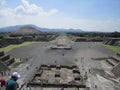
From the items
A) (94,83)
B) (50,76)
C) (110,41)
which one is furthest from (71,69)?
(110,41)

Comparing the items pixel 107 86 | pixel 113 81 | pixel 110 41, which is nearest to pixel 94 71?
pixel 113 81

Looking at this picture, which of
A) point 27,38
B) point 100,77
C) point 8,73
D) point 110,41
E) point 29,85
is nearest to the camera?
point 29,85

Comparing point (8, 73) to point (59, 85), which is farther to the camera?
point (8, 73)

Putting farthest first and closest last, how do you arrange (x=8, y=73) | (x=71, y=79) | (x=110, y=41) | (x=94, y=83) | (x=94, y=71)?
(x=110, y=41), (x=94, y=71), (x=8, y=73), (x=71, y=79), (x=94, y=83)

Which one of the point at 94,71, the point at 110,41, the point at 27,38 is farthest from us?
the point at 27,38

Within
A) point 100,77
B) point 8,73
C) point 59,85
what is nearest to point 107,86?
point 100,77

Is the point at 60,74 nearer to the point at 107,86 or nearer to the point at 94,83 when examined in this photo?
the point at 94,83

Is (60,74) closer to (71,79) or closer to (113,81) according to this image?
(71,79)

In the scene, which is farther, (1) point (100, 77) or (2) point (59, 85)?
(1) point (100, 77)

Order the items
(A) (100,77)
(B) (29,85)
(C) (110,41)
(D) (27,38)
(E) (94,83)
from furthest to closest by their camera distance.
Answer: (D) (27,38)
(C) (110,41)
(A) (100,77)
(E) (94,83)
(B) (29,85)
